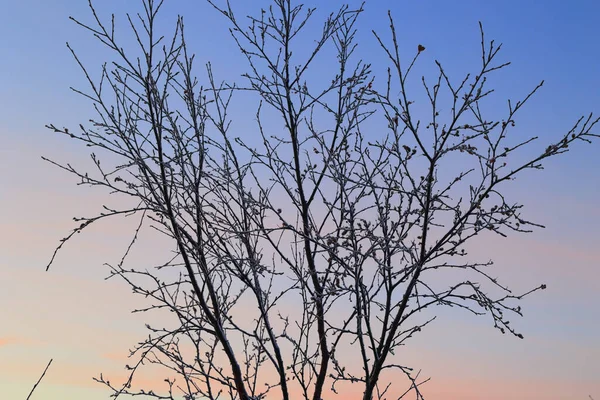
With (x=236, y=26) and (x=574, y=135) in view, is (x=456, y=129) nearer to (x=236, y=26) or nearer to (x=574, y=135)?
(x=574, y=135)

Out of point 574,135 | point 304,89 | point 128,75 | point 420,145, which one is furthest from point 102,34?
point 574,135

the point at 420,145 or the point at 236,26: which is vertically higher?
the point at 236,26

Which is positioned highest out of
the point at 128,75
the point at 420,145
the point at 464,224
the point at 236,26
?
the point at 236,26

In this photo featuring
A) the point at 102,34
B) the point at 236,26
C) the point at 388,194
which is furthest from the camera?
the point at 236,26

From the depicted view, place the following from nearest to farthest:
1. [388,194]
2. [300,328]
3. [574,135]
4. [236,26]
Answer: [574,135] < [388,194] < [300,328] < [236,26]

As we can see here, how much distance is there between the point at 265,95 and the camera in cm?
448

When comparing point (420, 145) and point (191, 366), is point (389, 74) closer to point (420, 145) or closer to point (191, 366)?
point (420, 145)

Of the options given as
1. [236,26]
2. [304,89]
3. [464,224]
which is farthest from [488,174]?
[236,26]

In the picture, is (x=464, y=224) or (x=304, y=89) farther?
(x=304, y=89)

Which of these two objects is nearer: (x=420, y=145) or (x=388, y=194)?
(x=420, y=145)

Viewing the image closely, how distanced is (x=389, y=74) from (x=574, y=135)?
3.11 ft

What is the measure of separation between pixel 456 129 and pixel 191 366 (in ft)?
7.44

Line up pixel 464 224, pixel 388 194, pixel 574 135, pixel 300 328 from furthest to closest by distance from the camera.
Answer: pixel 300 328
pixel 388 194
pixel 464 224
pixel 574 135

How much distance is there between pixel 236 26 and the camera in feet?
15.2
